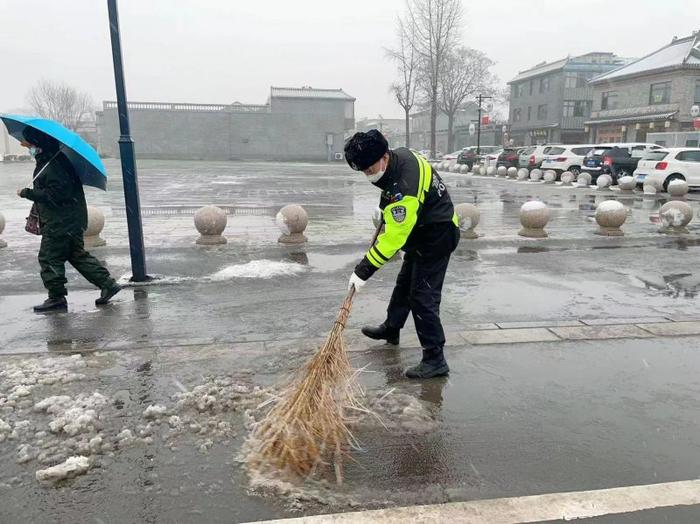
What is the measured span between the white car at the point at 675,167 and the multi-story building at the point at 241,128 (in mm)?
39535

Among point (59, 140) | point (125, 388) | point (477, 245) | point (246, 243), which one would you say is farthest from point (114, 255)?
point (477, 245)

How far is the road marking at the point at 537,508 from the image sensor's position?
8.32 ft

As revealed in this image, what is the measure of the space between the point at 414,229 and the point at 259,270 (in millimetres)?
3715

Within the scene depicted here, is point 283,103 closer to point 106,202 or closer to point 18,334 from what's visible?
point 106,202

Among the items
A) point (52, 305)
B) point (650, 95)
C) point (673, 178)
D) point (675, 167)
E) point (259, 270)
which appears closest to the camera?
point (52, 305)

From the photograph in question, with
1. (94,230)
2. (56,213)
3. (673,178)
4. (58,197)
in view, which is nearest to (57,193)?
(58,197)

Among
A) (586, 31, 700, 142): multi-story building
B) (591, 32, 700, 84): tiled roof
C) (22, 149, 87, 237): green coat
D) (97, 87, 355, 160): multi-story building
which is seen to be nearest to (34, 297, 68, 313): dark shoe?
(22, 149, 87, 237): green coat

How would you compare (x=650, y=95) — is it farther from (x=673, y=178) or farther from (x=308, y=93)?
(x=308, y=93)

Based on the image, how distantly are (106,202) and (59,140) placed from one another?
12272 millimetres

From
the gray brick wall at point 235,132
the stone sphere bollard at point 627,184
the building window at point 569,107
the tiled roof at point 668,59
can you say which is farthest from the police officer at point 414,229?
the building window at point 569,107

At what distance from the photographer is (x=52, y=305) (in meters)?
5.57

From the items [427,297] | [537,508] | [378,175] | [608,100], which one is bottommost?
[537,508]

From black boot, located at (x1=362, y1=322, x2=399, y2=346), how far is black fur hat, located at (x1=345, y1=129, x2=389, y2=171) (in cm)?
153

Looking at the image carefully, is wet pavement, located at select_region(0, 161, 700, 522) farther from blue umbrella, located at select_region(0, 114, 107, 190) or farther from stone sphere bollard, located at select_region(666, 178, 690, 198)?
stone sphere bollard, located at select_region(666, 178, 690, 198)
